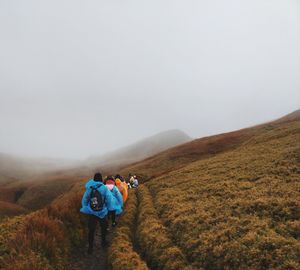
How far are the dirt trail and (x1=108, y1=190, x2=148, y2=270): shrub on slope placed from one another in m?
0.64

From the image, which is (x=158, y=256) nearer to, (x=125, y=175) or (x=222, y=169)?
(x=222, y=169)

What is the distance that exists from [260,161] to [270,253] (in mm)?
21430

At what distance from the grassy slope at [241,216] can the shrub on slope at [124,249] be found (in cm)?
245

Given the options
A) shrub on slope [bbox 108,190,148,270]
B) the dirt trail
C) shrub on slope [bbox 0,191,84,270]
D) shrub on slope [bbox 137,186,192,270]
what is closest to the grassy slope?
shrub on slope [bbox 137,186,192,270]

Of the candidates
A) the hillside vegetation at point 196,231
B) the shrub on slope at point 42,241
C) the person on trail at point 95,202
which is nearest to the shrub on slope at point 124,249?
the hillside vegetation at point 196,231

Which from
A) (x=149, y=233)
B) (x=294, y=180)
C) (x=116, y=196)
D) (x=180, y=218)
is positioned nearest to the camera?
(x=149, y=233)

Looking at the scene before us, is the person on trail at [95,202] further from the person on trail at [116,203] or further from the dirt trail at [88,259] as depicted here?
the person on trail at [116,203]

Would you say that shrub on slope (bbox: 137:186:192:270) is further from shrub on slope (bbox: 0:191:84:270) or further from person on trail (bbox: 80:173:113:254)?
shrub on slope (bbox: 0:191:84:270)

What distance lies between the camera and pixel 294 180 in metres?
24.0

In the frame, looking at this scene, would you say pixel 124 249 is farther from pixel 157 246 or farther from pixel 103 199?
pixel 103 199

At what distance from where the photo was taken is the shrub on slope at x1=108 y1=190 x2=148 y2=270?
1482 centimetres

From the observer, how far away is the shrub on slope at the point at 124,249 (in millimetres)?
14820

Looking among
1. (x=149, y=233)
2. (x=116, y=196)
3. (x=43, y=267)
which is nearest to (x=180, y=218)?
(x=149, y=233)

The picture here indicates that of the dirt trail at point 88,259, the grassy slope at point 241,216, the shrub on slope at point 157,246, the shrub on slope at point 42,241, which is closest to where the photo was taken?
the grassy slope at point 241,216
